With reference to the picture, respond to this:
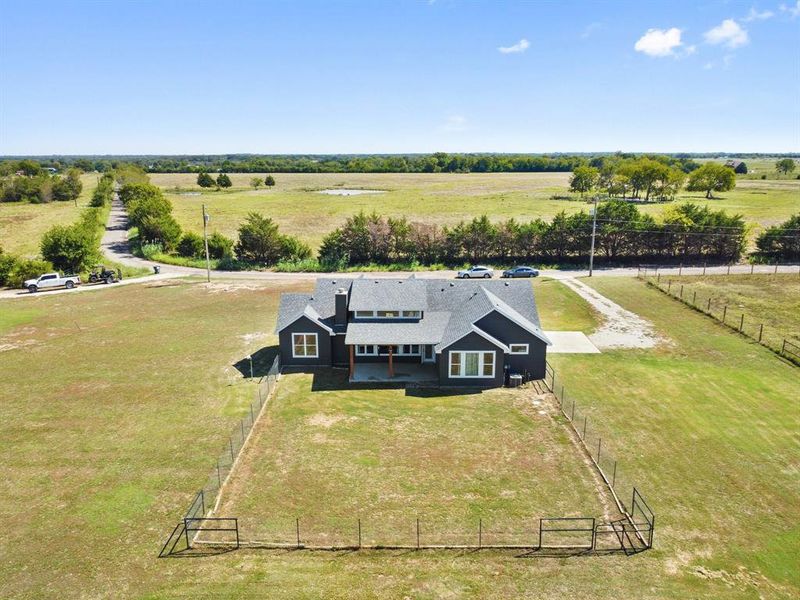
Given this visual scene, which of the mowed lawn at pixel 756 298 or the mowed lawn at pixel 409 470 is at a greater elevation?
the mowed lawn at pixel 756 298

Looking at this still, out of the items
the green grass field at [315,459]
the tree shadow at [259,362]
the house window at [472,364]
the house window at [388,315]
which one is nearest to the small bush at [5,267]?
the green grass field at [315,459]

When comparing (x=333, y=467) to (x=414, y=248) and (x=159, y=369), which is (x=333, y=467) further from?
(x=414, y=248)

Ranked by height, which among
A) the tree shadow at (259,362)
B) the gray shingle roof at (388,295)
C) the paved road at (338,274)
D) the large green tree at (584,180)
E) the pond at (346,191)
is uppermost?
the large green tree at (584,180)

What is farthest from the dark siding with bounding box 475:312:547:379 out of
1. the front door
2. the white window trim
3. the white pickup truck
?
the white pickup truck

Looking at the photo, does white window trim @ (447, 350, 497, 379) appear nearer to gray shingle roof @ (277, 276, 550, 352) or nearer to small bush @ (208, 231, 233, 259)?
gray shingle roof @ (277, 276, 550, 352)

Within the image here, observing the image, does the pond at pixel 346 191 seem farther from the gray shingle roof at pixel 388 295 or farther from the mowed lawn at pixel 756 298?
the gray shingle roof at pixel 388 295

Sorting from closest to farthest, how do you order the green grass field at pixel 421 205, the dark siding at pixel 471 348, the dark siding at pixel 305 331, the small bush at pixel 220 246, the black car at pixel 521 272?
1. the dark siding at pixel 471 348
2. the dark siding at pixel 305 331
3. the black car at pixel 521 272
4. the small bush at pixel 220 246
5. the green grass field at pixel 421 205

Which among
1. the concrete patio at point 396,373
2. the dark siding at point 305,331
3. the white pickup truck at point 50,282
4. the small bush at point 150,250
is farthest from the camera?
the small bush at point 150,250
